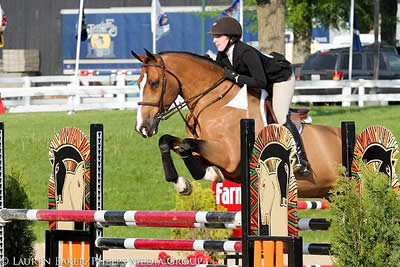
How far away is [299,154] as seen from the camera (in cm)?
796

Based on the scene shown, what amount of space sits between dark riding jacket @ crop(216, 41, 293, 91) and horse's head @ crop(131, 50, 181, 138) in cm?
48

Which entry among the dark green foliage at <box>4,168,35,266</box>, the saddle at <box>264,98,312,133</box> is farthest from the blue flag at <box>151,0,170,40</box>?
the dark green foliage at <box>4,168,35,266</box>

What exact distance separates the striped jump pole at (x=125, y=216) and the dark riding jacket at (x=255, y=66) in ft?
6.46

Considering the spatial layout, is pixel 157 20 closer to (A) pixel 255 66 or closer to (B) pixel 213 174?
(A) pixel 255 66

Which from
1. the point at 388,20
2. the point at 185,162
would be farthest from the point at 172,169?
the point at 388,20

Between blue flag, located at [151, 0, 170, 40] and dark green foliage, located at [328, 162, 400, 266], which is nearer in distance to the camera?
dark green foliage, located at [328, 162, 400, 266]

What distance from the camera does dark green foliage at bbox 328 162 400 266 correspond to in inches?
200

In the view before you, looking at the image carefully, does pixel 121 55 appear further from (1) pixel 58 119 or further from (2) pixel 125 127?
(2) pixel 125 127

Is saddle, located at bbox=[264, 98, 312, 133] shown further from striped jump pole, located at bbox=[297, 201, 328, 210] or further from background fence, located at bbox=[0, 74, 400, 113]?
background fence, located at bbox=[0, 74, 400, 113]

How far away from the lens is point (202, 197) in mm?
9172

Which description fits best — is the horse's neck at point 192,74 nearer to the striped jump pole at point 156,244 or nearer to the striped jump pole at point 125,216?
the striped jump pole at point 156,244

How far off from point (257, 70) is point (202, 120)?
1.85ft

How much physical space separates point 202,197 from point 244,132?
3.70 m

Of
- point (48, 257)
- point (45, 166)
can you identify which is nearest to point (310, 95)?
point (45, 166)
